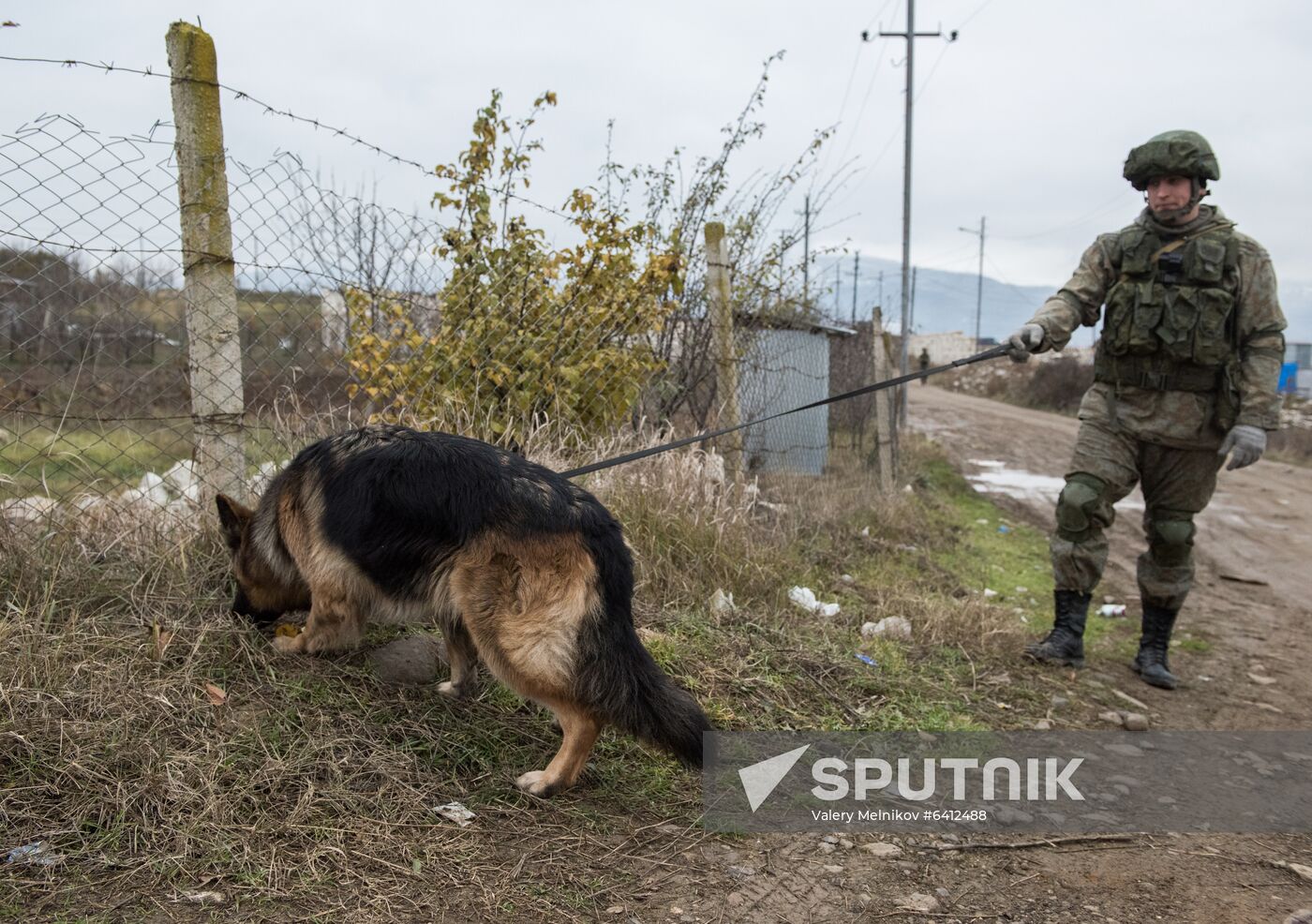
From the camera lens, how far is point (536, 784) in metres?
2.79

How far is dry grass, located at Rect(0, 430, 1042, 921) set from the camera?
226 cm

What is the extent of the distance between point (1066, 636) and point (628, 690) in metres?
3.04

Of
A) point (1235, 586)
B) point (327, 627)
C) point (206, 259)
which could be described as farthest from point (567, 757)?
point (1235, 586)

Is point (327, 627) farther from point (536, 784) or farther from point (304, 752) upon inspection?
point (536, 784)

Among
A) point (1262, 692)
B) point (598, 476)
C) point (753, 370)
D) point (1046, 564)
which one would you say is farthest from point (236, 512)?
point (1046, 564)

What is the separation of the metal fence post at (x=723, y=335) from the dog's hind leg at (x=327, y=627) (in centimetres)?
300

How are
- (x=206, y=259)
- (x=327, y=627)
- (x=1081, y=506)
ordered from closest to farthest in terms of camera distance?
(x=327, y=627)
(x=206, y=259)
(x=1081, y=506)

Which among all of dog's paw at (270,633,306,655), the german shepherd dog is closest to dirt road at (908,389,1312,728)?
the german shepherd dog

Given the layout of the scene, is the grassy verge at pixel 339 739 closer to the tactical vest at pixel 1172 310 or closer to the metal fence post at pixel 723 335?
the metal fence post at pixel 723 335

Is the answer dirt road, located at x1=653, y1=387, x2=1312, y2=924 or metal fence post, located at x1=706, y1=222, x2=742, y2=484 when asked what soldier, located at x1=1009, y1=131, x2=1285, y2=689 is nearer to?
dirt road, located at x1=653, y1=387, x2=1312, y2=924

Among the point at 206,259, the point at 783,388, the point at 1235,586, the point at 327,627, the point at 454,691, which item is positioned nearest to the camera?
the point at 327,627

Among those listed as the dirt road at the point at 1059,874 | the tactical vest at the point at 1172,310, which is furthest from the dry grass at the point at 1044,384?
the dirt road at the point at 1059,874

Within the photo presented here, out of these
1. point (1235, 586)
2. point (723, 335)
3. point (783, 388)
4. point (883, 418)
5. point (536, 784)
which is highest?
point (723, 335)

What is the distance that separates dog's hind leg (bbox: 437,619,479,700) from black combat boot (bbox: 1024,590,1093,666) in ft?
9.78
